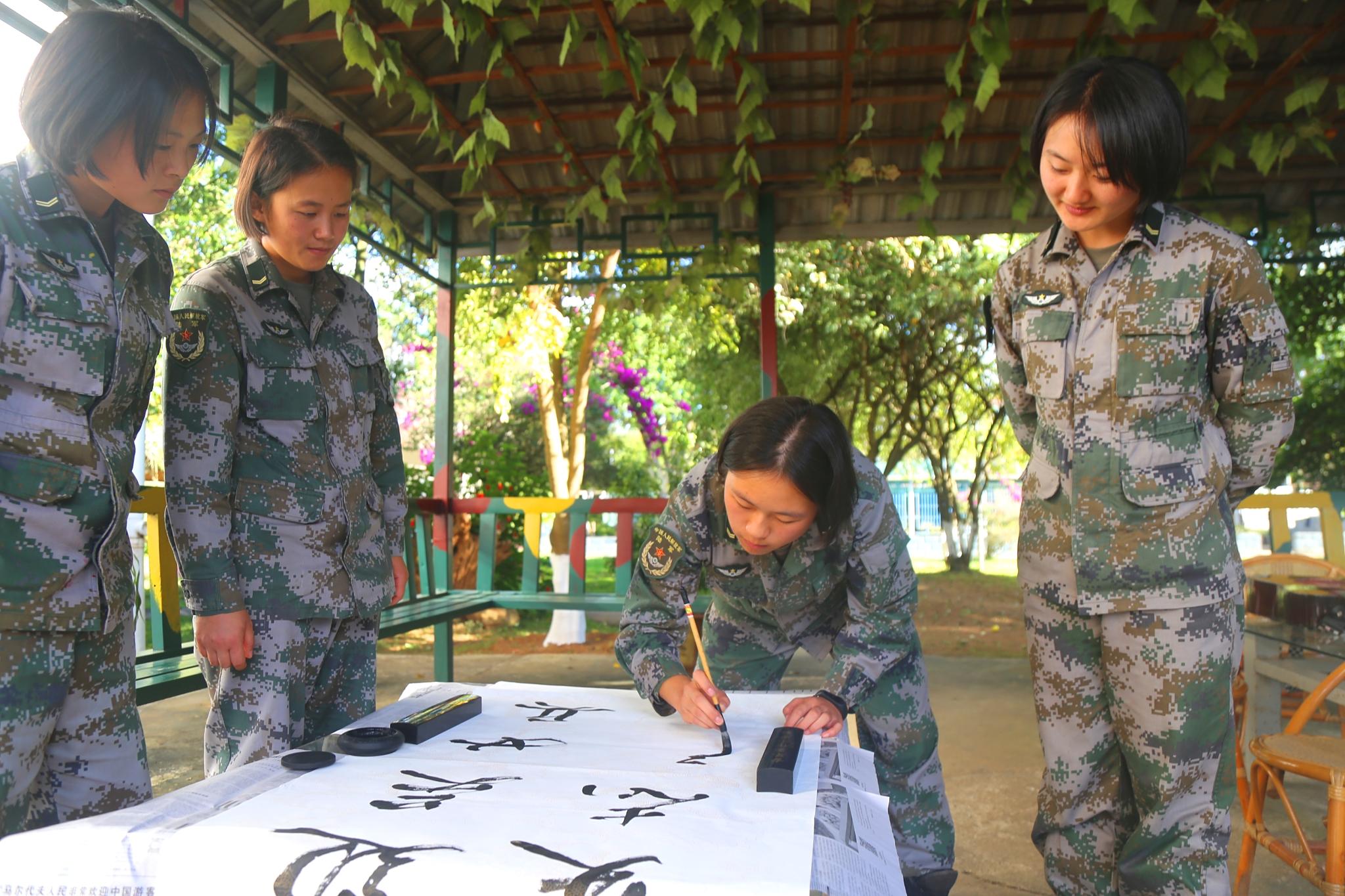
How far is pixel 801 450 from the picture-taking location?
5.70 feet

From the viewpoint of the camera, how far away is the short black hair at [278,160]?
188 centimetres

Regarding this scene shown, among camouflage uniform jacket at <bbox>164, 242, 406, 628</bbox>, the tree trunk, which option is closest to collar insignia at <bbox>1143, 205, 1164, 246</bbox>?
camouflage uniform jacket at <bbox>164, 242, 406, 628</bbox>

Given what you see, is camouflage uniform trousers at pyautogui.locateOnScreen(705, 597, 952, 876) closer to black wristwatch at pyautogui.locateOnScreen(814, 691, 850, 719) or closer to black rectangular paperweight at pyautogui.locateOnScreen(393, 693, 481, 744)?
black wristwatch at pyautogui.locateOnScreen(814, 691, 850, 719)

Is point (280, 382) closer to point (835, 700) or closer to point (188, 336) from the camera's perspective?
point (188, 336)

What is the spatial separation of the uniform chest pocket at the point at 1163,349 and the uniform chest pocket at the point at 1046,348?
0.12 metres

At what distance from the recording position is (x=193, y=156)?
1559 mm

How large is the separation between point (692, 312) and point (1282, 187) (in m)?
5.49

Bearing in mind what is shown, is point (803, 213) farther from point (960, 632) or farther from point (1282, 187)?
point (960, 632)

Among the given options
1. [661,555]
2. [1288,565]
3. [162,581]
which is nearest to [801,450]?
[661,555]

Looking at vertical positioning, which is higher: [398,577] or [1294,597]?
[398,577]

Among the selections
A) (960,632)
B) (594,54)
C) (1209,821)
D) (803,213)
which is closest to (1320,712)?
(1209,821)

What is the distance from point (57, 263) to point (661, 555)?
3.85 feet

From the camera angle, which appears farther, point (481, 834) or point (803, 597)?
point (803, 597)

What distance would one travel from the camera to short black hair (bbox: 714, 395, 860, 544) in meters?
1.73
